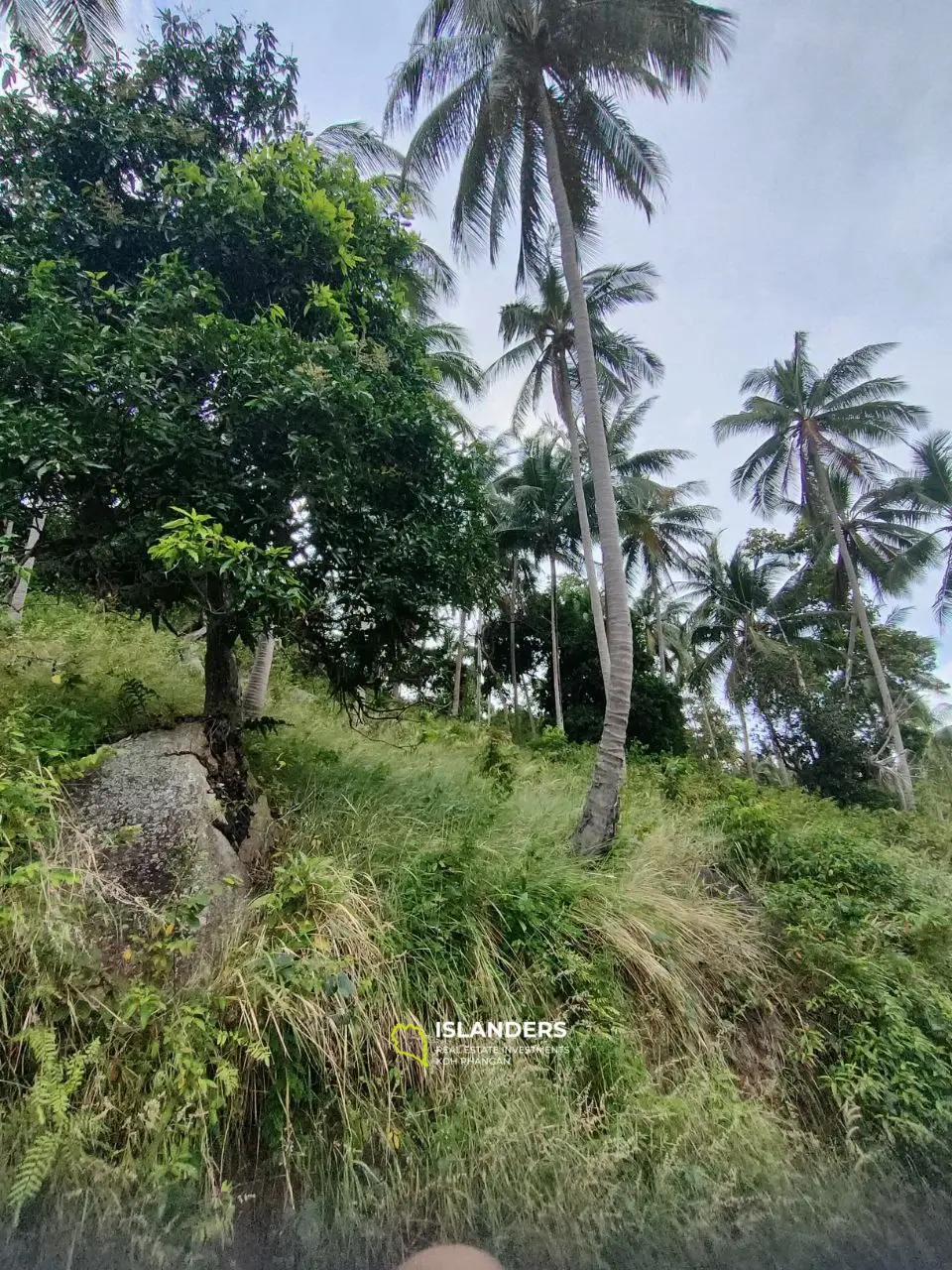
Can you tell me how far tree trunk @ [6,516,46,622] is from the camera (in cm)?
337

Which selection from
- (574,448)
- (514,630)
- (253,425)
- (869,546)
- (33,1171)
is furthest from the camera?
(514,630)

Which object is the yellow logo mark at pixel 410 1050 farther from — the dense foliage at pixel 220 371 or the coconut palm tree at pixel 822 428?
the coconut palm tree at pixel 822 428

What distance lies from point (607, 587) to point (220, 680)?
3.75 metres

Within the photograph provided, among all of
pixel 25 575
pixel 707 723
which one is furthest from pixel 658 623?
pixel 25 575

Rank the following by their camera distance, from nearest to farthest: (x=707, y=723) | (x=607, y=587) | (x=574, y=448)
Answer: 1. (x=607, y=587)
2. (x=574, y=448)
3. (x=707, y=723)

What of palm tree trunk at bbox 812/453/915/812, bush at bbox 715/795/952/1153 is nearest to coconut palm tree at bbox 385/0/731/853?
bush at bbox 715/795/952/1153

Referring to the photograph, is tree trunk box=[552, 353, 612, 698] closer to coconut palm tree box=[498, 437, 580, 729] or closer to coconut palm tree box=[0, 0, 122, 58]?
coconut palm tree box=[498, 437, 580, 729]

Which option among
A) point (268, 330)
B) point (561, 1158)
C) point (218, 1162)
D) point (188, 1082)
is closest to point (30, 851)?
Answer: point (188, 1082)

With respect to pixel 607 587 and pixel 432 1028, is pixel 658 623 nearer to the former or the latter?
pixel 607 587

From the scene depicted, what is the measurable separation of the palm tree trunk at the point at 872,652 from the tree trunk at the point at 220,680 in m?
14.0

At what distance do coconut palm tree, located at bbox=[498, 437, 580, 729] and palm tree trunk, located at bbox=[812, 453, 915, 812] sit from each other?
21.9ft

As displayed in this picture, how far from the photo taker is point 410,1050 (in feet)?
8.40

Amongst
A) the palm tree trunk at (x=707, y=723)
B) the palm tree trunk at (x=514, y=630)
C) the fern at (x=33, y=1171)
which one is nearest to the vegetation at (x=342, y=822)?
the fern at (x=33, y=1171)

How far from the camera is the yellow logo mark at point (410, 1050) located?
254 cm
